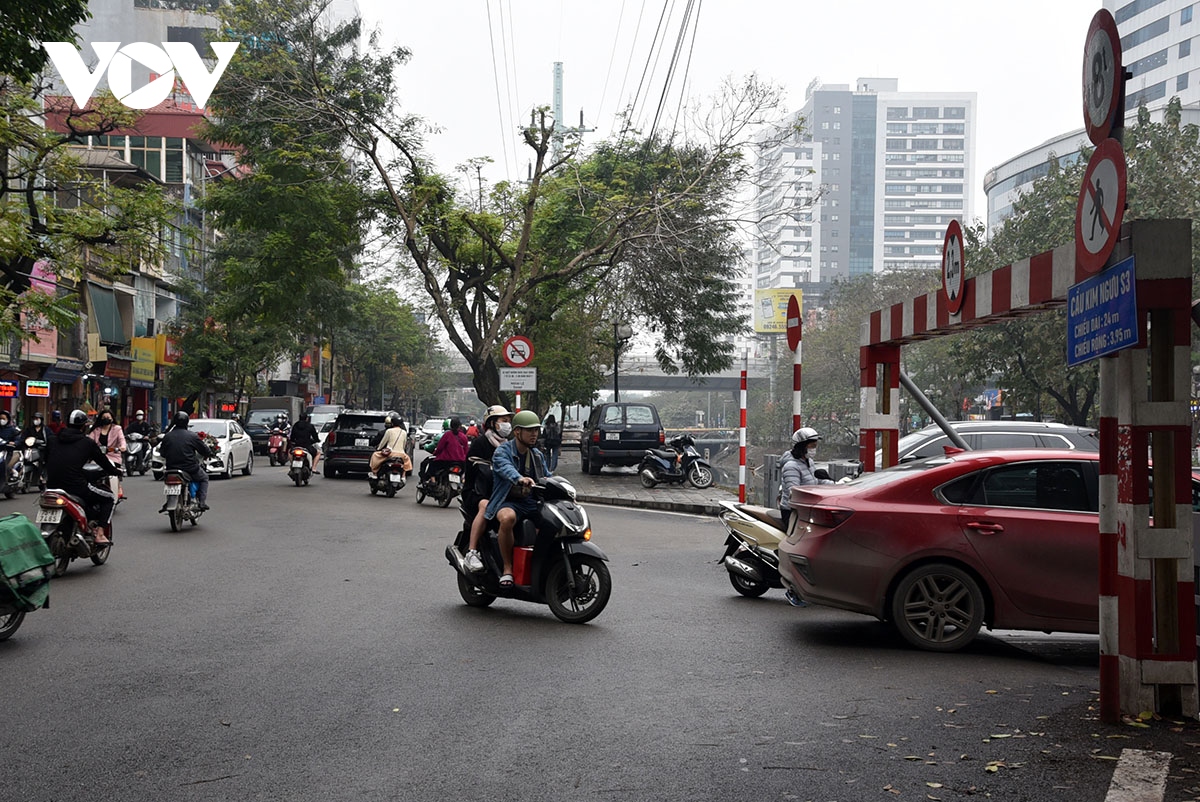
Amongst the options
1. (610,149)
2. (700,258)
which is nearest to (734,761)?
(700,258)

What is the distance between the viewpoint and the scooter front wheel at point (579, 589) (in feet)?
31.4

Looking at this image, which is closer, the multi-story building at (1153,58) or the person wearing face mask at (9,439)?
the person wearing face mask at (9,439)

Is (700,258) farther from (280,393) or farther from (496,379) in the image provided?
(280,393)

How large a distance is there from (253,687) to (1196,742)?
4.94 metres

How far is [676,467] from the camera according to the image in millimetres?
27969

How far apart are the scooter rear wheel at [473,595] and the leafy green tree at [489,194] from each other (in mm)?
18733

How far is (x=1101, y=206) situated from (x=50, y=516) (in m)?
9.65

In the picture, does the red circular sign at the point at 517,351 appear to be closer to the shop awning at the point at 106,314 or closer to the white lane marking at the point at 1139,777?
the white lane marking at the point at 1139,777

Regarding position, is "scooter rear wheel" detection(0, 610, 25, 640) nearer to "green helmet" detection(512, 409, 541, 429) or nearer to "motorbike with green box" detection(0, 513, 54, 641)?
"motorbike with green box" detection(0, 513, 54, 641)

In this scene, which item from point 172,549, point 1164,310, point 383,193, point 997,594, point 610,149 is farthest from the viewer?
point 610,149

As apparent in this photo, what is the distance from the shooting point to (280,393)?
304 ft

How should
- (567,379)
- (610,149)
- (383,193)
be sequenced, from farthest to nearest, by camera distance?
(567,379)
(610,149)
(383,193)

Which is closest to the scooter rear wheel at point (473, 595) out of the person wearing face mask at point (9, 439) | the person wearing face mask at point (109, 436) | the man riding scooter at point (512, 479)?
the man riding scooter at point (512, 479)

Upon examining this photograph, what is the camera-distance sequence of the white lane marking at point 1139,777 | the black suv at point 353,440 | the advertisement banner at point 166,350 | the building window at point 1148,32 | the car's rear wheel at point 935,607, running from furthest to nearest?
the building window at point 1148,32 → the advertisement banner at point 166,350 → the black suv at point 353,440 → the car's rear wheel at point 935,607 → the white lane marking at point 1139,777
